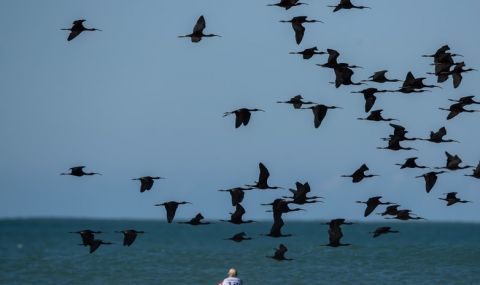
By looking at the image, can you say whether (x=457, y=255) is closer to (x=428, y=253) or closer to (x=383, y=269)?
(x=428, y=253)

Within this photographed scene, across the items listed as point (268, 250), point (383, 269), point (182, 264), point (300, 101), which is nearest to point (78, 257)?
point (182, 264)

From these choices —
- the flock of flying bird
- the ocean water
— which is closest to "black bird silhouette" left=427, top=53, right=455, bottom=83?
the flock of flying bird

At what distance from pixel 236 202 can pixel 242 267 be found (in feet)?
124

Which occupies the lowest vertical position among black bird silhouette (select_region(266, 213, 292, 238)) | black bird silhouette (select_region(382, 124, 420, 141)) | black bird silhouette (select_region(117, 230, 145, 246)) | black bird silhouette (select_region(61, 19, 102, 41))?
black bird silhouette (select_region(117, 230, 145, 246))

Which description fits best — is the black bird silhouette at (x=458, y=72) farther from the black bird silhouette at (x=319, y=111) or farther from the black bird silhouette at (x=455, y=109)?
the black bird silhouette at (x=319, y=111)

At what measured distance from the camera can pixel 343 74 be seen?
36844 millimetres

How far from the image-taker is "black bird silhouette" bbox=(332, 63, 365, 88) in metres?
36.6

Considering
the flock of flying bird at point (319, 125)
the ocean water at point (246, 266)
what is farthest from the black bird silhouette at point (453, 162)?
the ocean water at point (246, 266)

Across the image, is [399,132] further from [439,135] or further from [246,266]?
[246,266]

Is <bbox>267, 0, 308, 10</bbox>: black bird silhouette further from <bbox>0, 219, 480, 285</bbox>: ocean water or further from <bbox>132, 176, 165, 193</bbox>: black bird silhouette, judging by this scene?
<bbox>0, 219, 480, 285</bbox>: ocean water

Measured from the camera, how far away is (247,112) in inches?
1442

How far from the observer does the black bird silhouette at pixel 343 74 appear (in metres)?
36.6

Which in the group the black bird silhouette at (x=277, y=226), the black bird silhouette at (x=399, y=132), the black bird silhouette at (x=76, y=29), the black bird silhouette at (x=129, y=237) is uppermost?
the black bird silhouette at (x=76, y=29)

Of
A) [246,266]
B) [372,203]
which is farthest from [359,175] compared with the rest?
[246,266]
